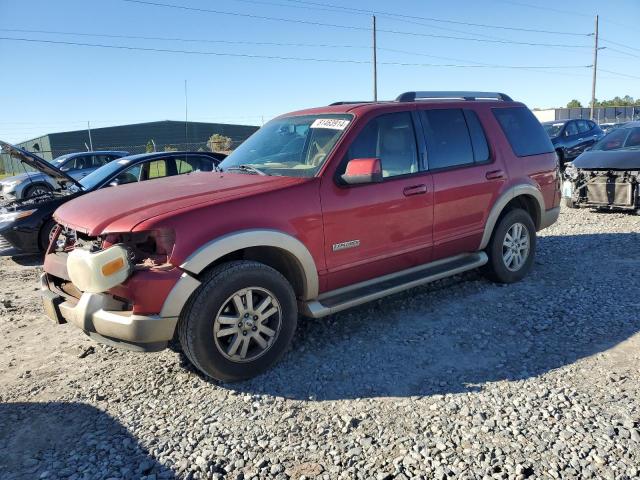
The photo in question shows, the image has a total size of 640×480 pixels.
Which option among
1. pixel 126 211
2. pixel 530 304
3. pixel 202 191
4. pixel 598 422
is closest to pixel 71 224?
pixel 126 211

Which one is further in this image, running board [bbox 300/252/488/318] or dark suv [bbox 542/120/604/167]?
dark suv [bbox 542/120/604/167]

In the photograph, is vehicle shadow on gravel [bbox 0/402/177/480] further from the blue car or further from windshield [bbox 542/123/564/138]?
windshield [bbox 542/123/564/138]

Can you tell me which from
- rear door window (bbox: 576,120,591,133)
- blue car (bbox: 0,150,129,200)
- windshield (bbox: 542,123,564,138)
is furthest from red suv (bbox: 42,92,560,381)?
rear door window (bbox: 576,120,591,133)

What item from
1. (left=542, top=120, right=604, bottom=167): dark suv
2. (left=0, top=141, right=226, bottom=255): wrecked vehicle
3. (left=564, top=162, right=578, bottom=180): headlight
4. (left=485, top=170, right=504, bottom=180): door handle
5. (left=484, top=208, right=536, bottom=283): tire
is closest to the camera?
(left=485, top=170, right=504, bottom=180): door handle

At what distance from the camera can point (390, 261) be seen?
A: 4.26m

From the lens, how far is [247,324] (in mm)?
3473

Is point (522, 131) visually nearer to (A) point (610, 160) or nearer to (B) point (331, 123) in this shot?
(B) point (331, 123)

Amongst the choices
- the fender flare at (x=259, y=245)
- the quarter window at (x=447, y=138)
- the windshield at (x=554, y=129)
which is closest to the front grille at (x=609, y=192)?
the quarter window at (x=447, y=138)

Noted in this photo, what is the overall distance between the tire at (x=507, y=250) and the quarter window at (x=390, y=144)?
4.58 feet

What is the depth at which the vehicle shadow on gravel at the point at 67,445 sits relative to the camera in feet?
8.69

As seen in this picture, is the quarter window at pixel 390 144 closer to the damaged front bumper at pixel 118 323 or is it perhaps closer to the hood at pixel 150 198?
the hood at pixel 150 198

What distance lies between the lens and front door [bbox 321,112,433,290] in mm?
3879

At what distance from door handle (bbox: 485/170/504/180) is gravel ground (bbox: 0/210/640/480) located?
1229 millimetres

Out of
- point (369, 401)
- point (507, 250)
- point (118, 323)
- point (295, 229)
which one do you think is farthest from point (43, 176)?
point (369, 401)
